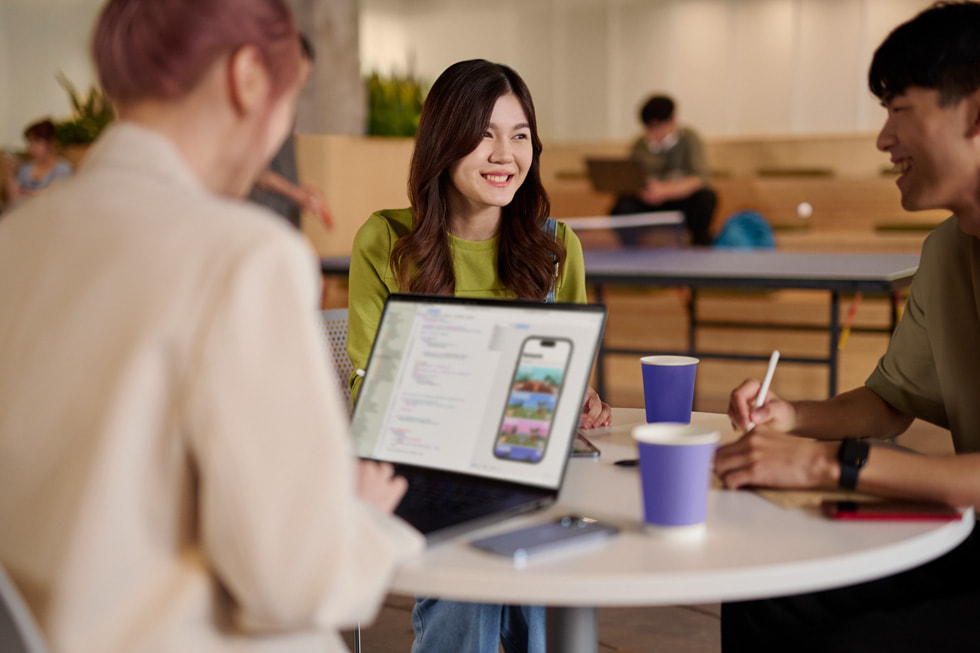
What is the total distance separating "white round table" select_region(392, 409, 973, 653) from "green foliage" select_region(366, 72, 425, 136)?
591cm

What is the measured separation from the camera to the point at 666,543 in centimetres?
106

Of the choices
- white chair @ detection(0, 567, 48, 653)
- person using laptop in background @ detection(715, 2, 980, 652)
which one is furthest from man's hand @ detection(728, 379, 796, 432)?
white chair @ detection(0, 567, 48, 653)

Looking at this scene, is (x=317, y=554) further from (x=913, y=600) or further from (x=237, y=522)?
(x=913, y=600)

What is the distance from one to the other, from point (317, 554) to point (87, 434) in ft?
0.69

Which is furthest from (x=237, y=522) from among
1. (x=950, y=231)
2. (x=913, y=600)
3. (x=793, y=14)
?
(x=793, y=14)

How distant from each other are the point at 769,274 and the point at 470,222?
6.24ft

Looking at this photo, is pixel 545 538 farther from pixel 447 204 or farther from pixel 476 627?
pixel 447 204

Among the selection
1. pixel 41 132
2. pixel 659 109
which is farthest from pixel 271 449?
pixel 41 132

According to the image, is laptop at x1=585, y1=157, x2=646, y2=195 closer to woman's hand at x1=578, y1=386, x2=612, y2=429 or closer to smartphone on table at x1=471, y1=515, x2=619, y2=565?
woman's hand at x1=578, y1=386, x2=612, y2=429

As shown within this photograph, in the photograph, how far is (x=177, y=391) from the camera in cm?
79

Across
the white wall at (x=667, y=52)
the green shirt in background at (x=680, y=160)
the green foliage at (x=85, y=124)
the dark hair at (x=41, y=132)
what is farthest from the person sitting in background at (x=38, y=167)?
the green shirt in background at (x=680, y=160)

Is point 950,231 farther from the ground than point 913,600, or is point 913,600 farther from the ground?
point 950,231

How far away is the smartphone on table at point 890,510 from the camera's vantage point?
113cm

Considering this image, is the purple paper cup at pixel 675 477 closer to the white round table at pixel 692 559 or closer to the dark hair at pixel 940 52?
the white round table at pixel 692 559
